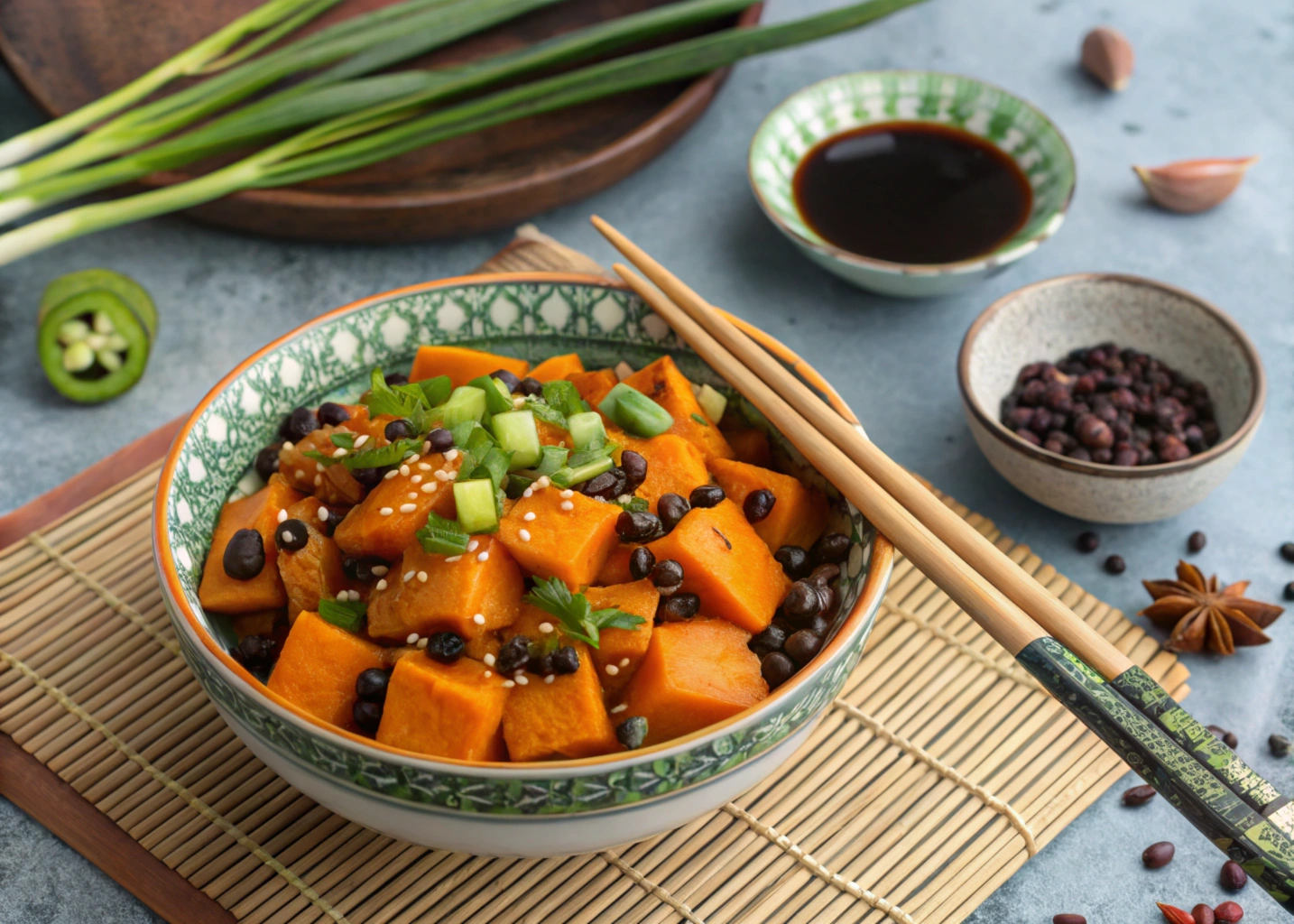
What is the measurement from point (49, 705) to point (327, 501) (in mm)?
878

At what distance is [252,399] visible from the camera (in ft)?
8.49

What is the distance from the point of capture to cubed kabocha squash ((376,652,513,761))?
1.94m

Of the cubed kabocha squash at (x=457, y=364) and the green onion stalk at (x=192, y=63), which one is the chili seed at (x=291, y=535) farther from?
the green onion stalk at (x=192, y=63)

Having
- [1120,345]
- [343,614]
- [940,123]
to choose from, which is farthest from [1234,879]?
[940,123]

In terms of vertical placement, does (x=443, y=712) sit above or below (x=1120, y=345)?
above

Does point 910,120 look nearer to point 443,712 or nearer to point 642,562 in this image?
point 642,562

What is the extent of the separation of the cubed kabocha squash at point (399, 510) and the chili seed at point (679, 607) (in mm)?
479

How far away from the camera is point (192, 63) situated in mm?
4078

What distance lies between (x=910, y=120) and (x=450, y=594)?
9.99 ft

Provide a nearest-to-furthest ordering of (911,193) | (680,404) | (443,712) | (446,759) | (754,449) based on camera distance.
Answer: (446,759)
(443,712)
(680,404)
(754,449)
(911,193)

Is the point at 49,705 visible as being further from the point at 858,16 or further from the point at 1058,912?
the point at 858,16

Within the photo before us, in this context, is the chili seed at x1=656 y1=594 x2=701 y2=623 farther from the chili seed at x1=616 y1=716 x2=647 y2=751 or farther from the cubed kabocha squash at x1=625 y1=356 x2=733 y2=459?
the cubed kabocha squash at x1=625 y1=356 x2=733 y2=459

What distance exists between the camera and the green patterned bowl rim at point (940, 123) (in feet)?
11.7

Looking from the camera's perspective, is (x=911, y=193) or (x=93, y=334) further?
(x=911, y=193)
